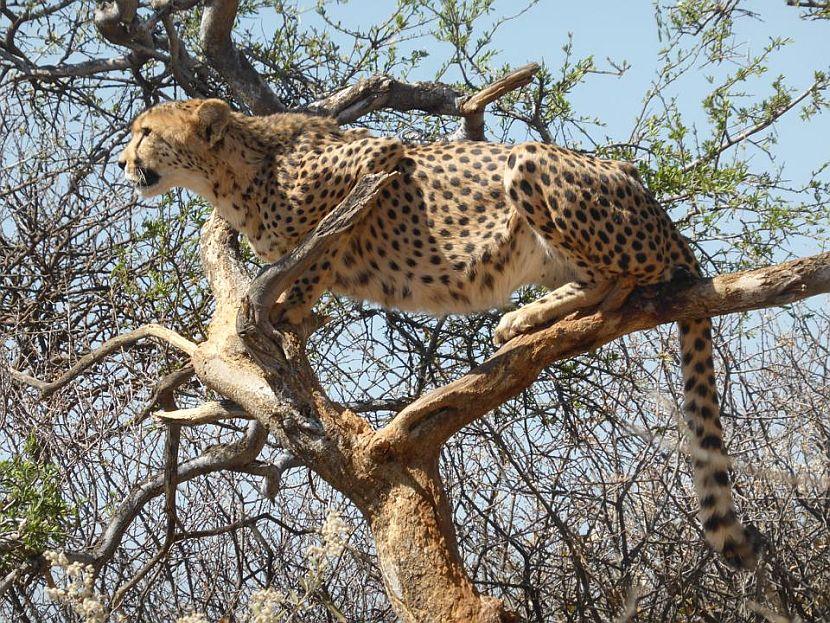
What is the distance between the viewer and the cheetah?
4582mm

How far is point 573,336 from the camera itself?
443 cm

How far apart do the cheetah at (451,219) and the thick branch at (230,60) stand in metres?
1.22

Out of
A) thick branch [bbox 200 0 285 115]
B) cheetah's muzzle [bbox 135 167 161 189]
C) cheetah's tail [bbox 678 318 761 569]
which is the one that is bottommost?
cheetah's tail [bbox 678 318 761 569]

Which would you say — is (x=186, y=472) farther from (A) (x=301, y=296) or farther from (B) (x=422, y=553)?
(B) (x=422, y=553)

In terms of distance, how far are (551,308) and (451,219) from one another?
70 cm

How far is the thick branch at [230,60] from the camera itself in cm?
647

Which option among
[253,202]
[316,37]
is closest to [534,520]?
[253,202]

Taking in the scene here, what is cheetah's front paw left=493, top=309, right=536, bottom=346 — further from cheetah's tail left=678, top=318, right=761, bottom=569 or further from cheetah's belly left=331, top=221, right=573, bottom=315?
cheetah's tail left=678, top=318, right=761, bottom=569

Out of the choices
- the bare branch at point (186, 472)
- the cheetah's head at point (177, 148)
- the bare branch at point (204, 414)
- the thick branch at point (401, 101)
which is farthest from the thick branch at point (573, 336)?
the cheetah's head at point (177, 148)

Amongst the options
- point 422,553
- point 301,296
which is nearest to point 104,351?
point 301,296

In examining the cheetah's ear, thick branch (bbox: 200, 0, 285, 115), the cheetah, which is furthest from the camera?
thick branch (bbox: 200, 0, 285, 115)

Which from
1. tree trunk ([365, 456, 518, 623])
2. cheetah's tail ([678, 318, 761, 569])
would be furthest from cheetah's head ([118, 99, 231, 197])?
cheetah's tail ([678, 318, 761, 569])

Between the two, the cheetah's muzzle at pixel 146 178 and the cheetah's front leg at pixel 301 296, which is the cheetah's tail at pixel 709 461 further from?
the cheetah's muzzle at pixel 146 178

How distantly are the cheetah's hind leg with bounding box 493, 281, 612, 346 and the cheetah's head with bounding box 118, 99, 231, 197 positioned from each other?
67.4 inches
